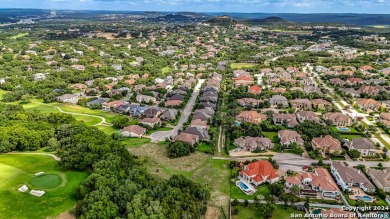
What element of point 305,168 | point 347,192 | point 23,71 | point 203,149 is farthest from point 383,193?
point 23,71

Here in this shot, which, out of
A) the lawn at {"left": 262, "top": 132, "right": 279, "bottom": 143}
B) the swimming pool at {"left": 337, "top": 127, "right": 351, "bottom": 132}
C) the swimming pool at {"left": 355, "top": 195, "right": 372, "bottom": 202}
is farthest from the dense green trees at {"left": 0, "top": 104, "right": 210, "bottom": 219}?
the swimming pool at {"left": 337, "top": 127, "right": 351, "bottom": 132}

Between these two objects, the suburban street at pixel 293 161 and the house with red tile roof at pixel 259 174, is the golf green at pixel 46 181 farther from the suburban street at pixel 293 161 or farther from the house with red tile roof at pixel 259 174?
the house with red tile roof at pixel 259 174

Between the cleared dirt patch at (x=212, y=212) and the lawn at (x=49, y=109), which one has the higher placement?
the lawn at (x=49, y=109)

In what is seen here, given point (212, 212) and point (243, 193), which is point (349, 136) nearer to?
point (243, 193)

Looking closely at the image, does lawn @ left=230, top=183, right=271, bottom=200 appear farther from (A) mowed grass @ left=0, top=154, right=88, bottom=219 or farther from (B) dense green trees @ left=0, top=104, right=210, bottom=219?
(A) mowed grass @ left=0, top=154, right=88, bottom=219

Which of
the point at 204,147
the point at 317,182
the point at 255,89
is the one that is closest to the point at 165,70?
the point at 255,89

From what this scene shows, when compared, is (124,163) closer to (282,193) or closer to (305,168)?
(282,193)

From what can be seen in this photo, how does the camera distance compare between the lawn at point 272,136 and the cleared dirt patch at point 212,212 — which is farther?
the lawn at point 272,136

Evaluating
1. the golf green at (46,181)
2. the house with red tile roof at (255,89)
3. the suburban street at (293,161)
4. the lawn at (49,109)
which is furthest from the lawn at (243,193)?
the house with red tile roof at (255,89)
